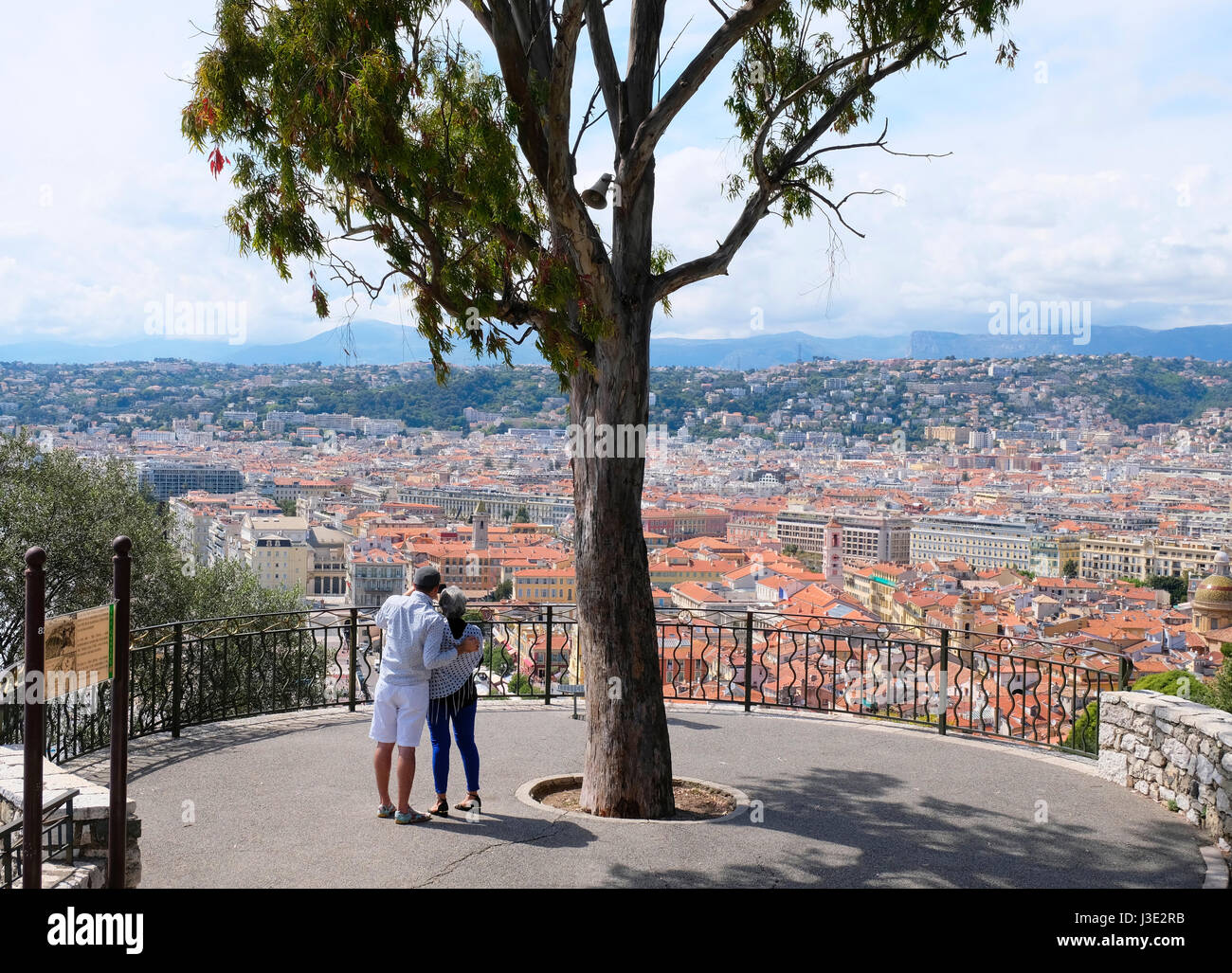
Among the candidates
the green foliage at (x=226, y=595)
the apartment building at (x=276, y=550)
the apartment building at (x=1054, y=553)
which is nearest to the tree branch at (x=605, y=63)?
the green foliage at (x=226, y=595)

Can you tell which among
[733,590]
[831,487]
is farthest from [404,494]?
[733,590]

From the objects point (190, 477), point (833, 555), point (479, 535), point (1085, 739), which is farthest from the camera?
point (190, 477)

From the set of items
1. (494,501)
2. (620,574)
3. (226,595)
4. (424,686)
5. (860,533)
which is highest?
(620,574)

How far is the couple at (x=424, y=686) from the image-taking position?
5.43 meters

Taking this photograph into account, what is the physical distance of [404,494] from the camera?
121 metres

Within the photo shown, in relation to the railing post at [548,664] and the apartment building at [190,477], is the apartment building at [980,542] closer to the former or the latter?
the apartment building at [190,477]

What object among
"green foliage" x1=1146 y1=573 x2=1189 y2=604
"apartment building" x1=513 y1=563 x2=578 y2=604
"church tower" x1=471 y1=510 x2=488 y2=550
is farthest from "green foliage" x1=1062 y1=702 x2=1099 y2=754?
"green foliage" x1=1146 y1=573 x2=1189 y2=604

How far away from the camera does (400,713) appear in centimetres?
550

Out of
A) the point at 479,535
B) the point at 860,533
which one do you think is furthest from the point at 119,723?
the point at 860,533

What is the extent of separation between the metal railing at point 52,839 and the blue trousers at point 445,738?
6.05ft

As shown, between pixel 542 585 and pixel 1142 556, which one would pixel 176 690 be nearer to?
pixel 542 585

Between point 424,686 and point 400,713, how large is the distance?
19 centimetres

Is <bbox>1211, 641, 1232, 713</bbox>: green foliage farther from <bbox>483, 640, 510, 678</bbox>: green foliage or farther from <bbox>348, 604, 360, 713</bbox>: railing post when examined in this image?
<bbox>348, 604, 360, 713</bbox>: railing post
